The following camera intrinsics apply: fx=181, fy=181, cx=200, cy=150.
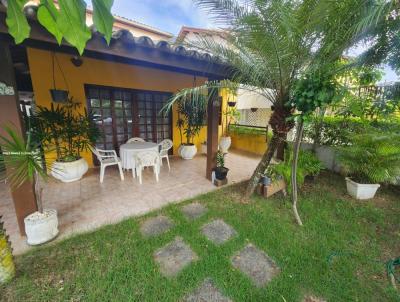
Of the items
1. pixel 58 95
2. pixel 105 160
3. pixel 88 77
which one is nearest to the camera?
pixel 58 95

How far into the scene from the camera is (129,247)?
2.30 meters

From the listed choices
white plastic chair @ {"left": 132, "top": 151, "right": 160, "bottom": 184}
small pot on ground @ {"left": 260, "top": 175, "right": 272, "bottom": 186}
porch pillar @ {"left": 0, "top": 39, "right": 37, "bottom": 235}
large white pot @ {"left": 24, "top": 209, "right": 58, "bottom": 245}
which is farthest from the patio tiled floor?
small pot on ground @ {"left": 260, "top": 175, "right": 272, "bottom": 186}

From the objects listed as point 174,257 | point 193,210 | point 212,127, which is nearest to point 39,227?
point 174,257

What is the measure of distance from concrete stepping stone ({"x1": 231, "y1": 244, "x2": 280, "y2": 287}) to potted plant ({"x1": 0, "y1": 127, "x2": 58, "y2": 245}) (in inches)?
94.0

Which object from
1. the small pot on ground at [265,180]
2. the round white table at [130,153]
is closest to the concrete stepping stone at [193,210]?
the small pot on ground at [265,180]

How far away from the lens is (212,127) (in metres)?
4.04

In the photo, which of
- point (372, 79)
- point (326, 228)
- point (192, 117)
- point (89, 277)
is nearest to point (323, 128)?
point (372, 79)

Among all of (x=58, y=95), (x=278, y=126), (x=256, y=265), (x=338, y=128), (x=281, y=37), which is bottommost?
(x=256, y=265)

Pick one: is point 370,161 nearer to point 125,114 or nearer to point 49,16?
point 49,16

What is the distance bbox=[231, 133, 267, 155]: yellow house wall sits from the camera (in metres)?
7.04

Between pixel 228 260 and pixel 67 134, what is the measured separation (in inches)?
163

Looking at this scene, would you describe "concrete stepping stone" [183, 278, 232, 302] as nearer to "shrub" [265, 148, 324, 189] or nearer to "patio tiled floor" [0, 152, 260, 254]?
"patio tiled floor" [0, 152, 260, 254]

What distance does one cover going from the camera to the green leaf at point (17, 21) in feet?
2.37

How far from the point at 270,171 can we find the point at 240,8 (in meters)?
2.89
